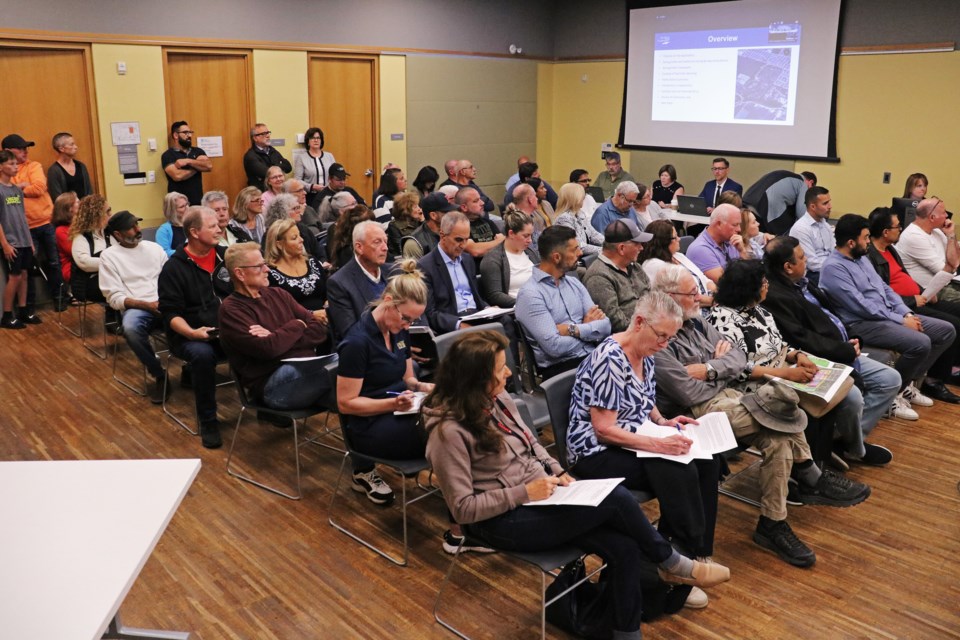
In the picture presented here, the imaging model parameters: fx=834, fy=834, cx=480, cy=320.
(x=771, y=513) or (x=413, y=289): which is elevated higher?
(x=413, y=289)

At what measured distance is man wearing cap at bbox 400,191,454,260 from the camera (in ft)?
18.5

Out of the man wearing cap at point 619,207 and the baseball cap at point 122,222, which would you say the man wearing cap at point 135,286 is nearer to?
the baseball cap at point 122,222

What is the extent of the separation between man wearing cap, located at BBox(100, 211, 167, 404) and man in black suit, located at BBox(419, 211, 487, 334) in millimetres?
1831

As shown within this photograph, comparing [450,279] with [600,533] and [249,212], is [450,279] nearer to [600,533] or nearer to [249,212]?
[249,212]

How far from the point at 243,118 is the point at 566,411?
7.53m

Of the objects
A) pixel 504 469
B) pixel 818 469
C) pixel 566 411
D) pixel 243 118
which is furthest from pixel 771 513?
pixel 243 118

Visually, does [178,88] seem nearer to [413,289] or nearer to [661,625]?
[413,289]

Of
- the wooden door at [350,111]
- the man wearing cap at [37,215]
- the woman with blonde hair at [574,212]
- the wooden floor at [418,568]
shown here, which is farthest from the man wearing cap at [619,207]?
the man wearing cap at [37,215]

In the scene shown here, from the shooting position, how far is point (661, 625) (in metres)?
3.23

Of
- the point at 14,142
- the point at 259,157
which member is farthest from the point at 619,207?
the point at 14,142

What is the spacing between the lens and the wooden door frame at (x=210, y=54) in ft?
29.4

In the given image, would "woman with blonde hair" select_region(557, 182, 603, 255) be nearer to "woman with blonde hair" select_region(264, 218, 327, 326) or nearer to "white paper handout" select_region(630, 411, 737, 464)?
"woman with blonde hair" select_region(264, 218, 327, 326)

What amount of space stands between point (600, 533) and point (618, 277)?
7.28 ft

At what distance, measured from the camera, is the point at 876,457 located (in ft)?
15.5
